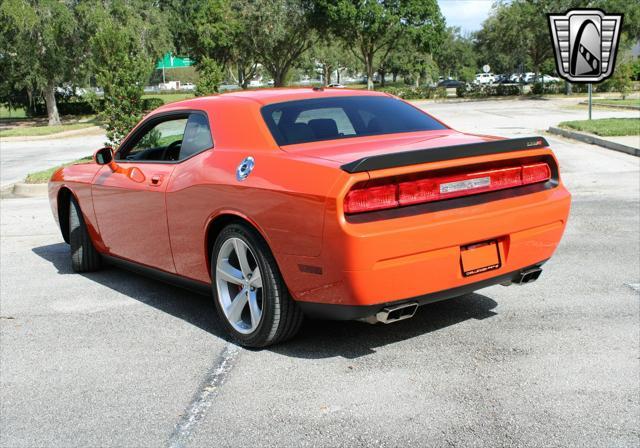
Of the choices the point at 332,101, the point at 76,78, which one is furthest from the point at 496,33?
the point at 332,101

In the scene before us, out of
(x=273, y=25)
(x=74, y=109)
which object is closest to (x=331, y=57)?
(x=273, y=25)

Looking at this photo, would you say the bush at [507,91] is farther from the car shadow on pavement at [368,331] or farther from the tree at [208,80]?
the car shadow on pavement at [368,331]

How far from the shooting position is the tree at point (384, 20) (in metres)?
56.3

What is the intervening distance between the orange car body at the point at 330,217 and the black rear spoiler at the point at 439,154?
24mm

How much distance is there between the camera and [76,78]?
3791 centimetres

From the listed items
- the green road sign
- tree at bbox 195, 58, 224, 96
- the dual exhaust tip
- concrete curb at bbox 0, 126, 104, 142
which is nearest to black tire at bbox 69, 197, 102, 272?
the dual exhaust tip

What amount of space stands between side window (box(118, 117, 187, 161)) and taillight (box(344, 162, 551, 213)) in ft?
6.74

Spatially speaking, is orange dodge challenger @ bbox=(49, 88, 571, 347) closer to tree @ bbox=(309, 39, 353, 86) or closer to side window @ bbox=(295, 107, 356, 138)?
side window @ bbox=(295, 107, 356, 138)

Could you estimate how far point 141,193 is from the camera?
5.48 metres

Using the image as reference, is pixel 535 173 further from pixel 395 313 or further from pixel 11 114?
pixel 11 114

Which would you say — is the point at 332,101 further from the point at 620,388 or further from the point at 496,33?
the point at 496,33

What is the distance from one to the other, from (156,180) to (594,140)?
14332 millimetres

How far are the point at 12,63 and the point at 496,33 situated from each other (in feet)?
111

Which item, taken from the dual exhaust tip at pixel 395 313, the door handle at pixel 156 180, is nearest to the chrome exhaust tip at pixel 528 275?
the dual exhaust tip at pixel 395 313
